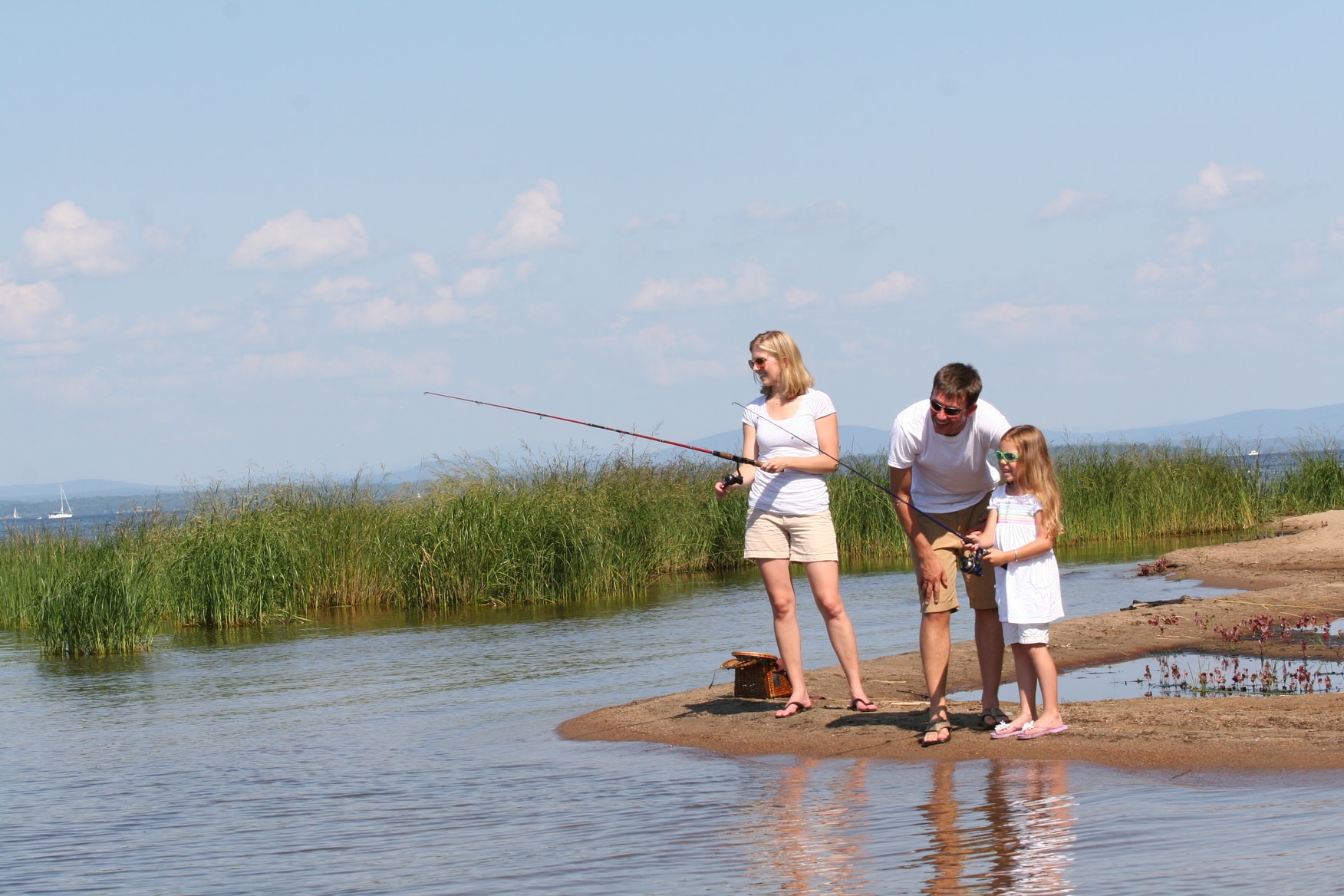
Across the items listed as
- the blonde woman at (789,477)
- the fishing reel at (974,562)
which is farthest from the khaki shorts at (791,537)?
the fishing reel at (974,562)

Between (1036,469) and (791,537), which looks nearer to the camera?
(1036,469)

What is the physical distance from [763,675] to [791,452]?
1.47 metres

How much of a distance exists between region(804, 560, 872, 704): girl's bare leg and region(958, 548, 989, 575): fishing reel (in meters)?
0.75

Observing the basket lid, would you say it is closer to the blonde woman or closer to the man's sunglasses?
the blonde woman

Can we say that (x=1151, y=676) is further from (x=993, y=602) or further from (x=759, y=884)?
(x=759, y=884)

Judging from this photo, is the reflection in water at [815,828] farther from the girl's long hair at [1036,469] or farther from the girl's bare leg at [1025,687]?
the girl's long hair at [1036,469]

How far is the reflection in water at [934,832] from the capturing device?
13.1 ft

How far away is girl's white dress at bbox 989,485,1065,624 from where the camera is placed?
569cm

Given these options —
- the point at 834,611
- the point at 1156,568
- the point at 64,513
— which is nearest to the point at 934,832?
the point at 834,611

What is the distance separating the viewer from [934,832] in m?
4.55

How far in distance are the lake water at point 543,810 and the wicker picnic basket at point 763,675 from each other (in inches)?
35.2

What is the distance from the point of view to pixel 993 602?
19.7 ft

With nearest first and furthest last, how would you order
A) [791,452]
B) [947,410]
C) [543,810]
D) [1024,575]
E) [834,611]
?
[543,810]
[947,410]
[1024,575]
[791,452]
[834,611]

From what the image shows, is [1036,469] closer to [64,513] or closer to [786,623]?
[786,623]
